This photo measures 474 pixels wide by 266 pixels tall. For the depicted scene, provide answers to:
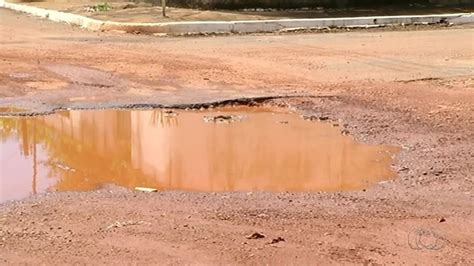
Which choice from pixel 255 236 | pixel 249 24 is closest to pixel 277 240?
pixel 255 236

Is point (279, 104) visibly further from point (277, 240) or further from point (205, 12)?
point (205, 12)

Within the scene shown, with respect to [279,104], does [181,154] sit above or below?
below

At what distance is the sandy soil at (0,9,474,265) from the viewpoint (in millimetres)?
4867

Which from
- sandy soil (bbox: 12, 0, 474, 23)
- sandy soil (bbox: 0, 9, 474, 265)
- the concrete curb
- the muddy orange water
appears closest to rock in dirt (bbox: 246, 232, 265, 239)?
sandy soil (bbox: 0, 9, 474, 265)

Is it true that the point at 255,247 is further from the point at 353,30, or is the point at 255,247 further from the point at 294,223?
the point at 353,30

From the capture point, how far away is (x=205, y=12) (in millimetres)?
19781

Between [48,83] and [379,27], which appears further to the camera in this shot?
[379,27]

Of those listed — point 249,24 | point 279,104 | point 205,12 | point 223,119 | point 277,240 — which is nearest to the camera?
point 277,240

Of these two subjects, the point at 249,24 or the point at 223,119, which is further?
the point at 249,24

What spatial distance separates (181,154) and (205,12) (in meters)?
12.7

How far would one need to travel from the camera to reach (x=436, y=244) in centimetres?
495

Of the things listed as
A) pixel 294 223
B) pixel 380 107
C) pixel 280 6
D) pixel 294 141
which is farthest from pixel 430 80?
pixel 280 6

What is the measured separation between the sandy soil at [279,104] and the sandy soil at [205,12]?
252 centimetres

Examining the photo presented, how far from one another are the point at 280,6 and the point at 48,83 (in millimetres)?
11421
